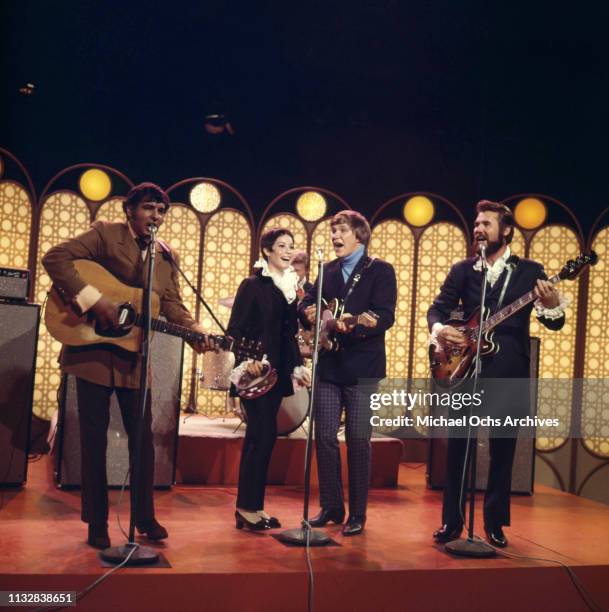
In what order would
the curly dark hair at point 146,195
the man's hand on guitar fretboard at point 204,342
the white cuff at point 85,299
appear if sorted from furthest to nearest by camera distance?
1. the man's hand on guitar fretboard at point 204,342
2. the curly dark hair at point 146,195
3. the white cuff at point 85,299

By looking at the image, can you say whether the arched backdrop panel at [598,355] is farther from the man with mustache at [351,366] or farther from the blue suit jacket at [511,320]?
the man with mustache at [351,366]

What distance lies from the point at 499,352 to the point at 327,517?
1.45 meters

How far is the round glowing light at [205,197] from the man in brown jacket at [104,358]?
3.92 meters

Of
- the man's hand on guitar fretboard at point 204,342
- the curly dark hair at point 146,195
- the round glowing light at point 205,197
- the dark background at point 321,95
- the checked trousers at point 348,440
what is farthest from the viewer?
the round glowing light at point 205,197

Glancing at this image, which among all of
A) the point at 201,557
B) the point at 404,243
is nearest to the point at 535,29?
the point at 404,243

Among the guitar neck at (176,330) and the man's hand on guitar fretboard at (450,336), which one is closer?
the guitar neck at (176,330)

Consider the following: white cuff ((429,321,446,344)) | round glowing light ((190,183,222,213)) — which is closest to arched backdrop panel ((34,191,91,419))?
round glowing light ((190,183,222,213))

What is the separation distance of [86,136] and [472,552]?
5695 mm

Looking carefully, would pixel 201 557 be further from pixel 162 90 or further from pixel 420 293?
pixel 162 90

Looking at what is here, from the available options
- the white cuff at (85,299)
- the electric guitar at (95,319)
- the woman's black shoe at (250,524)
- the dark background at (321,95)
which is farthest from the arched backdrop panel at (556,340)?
the white cuff at (85,299)

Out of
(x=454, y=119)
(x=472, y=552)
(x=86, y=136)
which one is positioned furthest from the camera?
→ (x=454, y=119)

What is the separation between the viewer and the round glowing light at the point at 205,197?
8102 mm

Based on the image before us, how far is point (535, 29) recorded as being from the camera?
6965 millimetres

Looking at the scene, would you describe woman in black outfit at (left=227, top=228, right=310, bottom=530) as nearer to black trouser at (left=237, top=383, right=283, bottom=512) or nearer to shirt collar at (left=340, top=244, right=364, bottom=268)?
black trouser at (left=237, top=383, right=283, bottom=512)
